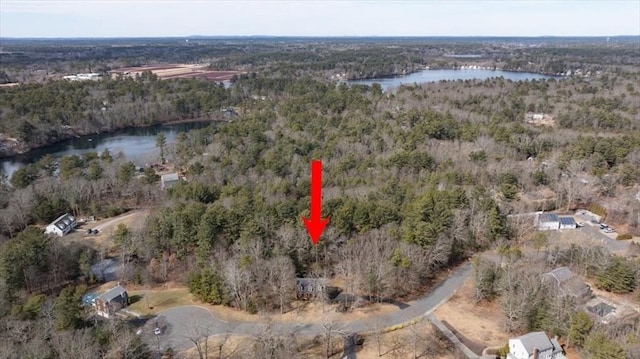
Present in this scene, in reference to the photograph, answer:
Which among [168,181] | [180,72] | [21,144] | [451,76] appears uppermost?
[180,72]

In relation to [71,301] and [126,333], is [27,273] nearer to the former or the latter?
[71,301]

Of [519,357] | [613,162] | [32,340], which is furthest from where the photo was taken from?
[613,162]

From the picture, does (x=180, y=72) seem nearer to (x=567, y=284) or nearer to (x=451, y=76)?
(x=451, y=76)

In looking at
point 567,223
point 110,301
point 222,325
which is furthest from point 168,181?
point 567,223

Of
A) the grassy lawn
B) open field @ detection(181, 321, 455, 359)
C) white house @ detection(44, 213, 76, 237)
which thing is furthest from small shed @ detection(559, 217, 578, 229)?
white house @ detection(44, 213, 76, 237)

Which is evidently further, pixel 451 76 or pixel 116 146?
pixel 451 76

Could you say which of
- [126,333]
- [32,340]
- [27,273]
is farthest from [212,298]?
[27,273]

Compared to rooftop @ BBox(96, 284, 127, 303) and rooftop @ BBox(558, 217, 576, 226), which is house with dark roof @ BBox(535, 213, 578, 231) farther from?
rooftop @ BBox(96, 284, 127, 303)
